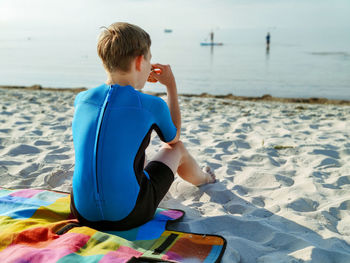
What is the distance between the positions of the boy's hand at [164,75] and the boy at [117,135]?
301 mm

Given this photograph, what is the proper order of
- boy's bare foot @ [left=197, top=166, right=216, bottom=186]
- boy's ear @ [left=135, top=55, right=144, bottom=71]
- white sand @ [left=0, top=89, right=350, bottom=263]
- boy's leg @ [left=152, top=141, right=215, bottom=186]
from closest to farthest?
boy's ear @ [left=135, top=55, right=144, bottom=71] → white sand @ [left=0, top=89, right=350, bottom=263] → boy's leg @ [left=152, top=141, right=215, bottom=186] → boy's bare foot @ [left=197, top=166, right=216, bottom=186]

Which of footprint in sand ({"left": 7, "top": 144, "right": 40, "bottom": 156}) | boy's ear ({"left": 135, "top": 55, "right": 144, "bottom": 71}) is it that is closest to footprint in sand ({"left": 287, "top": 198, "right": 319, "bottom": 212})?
boy's ear ({"left": 135, "top": 55, "right": 144, "bottom": 71})

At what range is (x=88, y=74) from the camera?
15219mm

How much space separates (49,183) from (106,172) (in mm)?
1572

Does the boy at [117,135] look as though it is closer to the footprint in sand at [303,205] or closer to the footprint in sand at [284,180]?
the footprint in sand at [303,205]

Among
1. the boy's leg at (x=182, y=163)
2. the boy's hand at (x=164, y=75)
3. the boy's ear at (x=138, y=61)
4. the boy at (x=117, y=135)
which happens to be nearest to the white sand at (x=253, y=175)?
the boy's leg at (x=182, y=163)

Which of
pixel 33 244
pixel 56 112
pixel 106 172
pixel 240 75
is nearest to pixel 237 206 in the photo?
pixel 106 172

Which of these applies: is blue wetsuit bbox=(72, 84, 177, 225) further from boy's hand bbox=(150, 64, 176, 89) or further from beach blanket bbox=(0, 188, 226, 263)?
boy's hand bbox=(150, 64, 176, 89)

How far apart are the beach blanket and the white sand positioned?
20 cm

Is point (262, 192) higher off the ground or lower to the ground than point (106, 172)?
lower

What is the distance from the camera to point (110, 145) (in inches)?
74.4

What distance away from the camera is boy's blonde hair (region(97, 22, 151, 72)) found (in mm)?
1997

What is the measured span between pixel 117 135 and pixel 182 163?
100 cm

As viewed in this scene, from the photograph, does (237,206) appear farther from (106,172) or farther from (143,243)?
(106,172)
